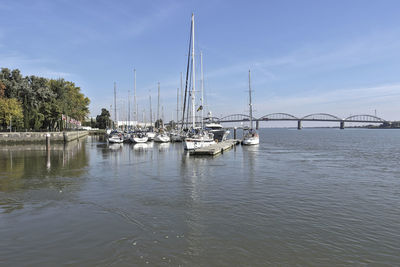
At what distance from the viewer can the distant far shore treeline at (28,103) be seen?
178 ft

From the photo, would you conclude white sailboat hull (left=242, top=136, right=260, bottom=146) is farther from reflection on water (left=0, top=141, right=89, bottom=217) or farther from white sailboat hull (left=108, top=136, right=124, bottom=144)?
reflection on water (left=0, top=141, right=89, bottom=217)

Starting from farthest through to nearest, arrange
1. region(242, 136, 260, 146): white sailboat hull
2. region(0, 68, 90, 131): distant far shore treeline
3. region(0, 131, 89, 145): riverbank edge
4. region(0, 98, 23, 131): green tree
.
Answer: region(0, 68, 90, 131): distant far shore treeline < region(0, 98, 23, 131): green tree < region(242, 136, 260, 146): white sailboat hull < region(0, 131, 89, 145): riverbank edge

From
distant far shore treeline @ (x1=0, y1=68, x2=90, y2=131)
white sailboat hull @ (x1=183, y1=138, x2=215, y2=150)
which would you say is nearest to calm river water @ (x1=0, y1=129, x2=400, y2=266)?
white sailboat hull @ (x1=183, y1=138, x2=215, y2=150)

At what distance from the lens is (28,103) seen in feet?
206

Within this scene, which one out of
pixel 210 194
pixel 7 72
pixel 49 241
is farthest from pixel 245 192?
pixel 7 72

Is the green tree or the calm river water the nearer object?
the calm river water

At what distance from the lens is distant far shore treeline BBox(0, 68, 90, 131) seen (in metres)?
54.4

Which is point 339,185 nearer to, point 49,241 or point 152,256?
point 152,256

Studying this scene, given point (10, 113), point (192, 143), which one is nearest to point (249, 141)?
point (192, 143)

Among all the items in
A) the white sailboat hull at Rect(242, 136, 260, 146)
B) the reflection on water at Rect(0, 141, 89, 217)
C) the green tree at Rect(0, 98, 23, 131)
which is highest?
the green tree at Rect(0, 98, 23, 131)

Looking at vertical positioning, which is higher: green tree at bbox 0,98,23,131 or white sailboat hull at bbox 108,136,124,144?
green tree at bbox 0,98,23,131

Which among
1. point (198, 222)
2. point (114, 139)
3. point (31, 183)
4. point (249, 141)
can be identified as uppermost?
point (114, 139)

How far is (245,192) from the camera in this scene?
14.3 meters

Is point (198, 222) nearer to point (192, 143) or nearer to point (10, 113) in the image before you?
point (192, 143)
